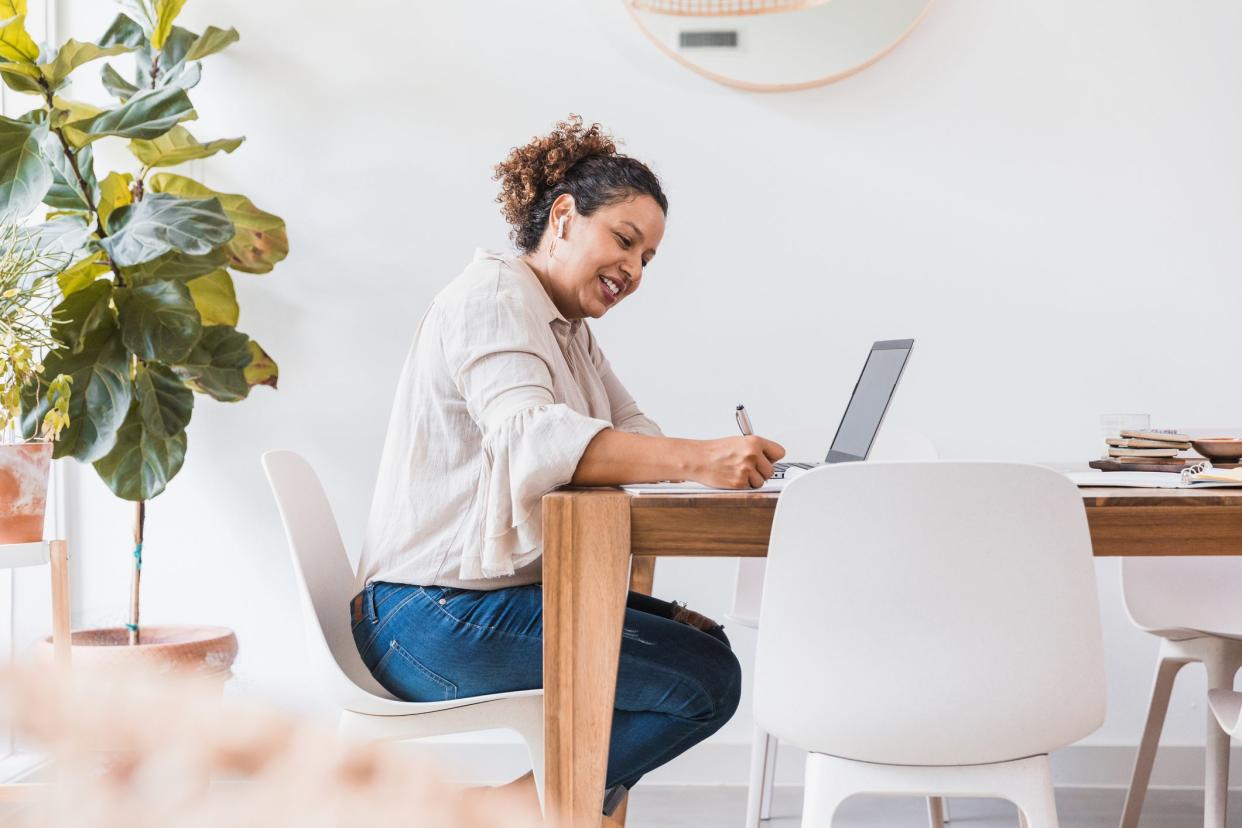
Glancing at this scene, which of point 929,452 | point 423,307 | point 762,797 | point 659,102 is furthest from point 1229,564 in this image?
point 423,307

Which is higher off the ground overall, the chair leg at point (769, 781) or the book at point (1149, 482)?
the book at point (1149, 482)

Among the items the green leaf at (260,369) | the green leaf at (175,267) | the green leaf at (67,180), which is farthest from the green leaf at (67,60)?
the green leaf at (260,369)

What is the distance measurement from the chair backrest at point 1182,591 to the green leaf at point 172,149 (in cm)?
192

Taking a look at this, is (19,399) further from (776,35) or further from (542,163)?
(776,35)

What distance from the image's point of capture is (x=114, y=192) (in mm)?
2299

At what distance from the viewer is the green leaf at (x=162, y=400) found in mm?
2156

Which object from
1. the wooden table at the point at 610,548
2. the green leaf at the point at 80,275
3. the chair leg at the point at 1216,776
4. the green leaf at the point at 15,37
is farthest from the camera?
the green leaf at the point at 80,275

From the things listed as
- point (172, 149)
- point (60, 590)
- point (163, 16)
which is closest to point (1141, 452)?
point (60, 590)

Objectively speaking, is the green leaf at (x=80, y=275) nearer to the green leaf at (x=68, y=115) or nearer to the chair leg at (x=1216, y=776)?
the green leaf at (x=68, y=115)

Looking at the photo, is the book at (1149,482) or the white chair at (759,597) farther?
the white chair at (759,597)

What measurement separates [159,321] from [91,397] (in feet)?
0.61

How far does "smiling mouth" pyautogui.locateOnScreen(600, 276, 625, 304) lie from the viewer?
1692mm

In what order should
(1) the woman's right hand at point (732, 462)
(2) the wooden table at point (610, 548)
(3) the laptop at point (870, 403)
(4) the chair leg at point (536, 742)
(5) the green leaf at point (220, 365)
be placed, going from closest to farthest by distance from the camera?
(2) the wooden table at point (610, 548) → (1) the woman's right hand at point (732, 462) → (4) the chair leg at point (536, 742) → (3) the laptop at point (870, 403) → (5) the green leaf at point (220, 365)

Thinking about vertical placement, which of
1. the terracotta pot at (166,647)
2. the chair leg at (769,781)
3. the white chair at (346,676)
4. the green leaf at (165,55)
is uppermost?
the green leaf at (165,55)
